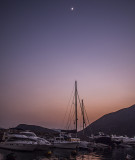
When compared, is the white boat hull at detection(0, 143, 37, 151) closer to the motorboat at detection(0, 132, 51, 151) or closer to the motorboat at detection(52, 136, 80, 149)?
the motorboat at detection(0, 132, 51, 151)

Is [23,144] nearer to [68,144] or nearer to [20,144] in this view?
[20,144]

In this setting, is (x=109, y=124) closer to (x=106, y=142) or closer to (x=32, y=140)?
(x=106, y=142)

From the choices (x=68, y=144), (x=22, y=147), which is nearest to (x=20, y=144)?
(x=22, y=147)

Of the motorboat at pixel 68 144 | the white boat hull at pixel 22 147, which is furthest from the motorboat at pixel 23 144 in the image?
the motorboat at pixel 68 144

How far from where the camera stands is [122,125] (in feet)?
450

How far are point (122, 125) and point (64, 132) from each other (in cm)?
10593

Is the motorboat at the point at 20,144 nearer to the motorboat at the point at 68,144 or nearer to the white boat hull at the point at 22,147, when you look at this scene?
the white boat hull at the point at 22,147

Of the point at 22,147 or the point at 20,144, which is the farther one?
the point at 20,144

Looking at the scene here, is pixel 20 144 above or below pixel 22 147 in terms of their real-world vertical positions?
above

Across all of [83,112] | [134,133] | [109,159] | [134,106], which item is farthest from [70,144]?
[134,106]

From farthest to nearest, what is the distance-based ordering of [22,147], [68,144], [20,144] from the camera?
[68,144]
[20,144]
[22,147]

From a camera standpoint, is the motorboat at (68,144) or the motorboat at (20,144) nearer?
the motorboat at (20,144)

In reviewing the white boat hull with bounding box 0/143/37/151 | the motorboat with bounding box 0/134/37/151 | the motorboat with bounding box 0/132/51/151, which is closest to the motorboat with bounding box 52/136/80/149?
the motorboat with bounding box 0/132/51/151

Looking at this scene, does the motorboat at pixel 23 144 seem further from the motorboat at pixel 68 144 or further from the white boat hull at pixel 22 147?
the motorboat at pixel 68 144
